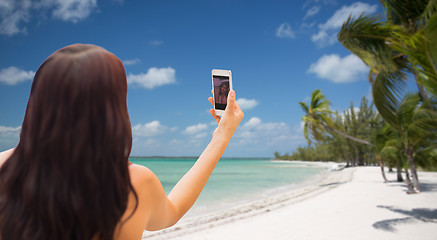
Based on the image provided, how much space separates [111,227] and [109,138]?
0.23 metres

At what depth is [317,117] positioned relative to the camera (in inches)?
715

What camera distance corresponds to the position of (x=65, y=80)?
2.05 ft

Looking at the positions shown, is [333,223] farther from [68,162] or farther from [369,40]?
[68,162]

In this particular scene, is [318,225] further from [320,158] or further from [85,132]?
[320,158]

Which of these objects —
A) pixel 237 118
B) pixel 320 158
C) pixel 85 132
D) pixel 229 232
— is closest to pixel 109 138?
pixel 85 132

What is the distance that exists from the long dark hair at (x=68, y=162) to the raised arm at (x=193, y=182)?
0.14m

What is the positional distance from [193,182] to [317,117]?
1883cm

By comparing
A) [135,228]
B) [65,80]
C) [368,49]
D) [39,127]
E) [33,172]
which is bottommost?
[135,228]

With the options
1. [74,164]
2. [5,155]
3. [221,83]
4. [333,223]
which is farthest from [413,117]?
[5,155]

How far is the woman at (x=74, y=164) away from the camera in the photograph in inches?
23.5

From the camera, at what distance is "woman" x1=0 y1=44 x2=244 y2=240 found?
60cm

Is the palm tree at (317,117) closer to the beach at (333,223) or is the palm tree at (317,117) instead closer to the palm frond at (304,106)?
the palm frond at (304,106)

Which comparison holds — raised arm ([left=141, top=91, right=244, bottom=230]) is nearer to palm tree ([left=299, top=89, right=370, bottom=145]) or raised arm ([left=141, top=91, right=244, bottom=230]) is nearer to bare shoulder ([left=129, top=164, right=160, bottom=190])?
bare shoulder ([left=129, top=164, right=160, bottom=190])

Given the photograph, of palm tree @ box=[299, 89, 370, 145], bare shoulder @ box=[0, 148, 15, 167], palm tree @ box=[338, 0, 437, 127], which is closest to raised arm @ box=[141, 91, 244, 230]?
bare shoulder @ box=[0, 148, 15, 167]
